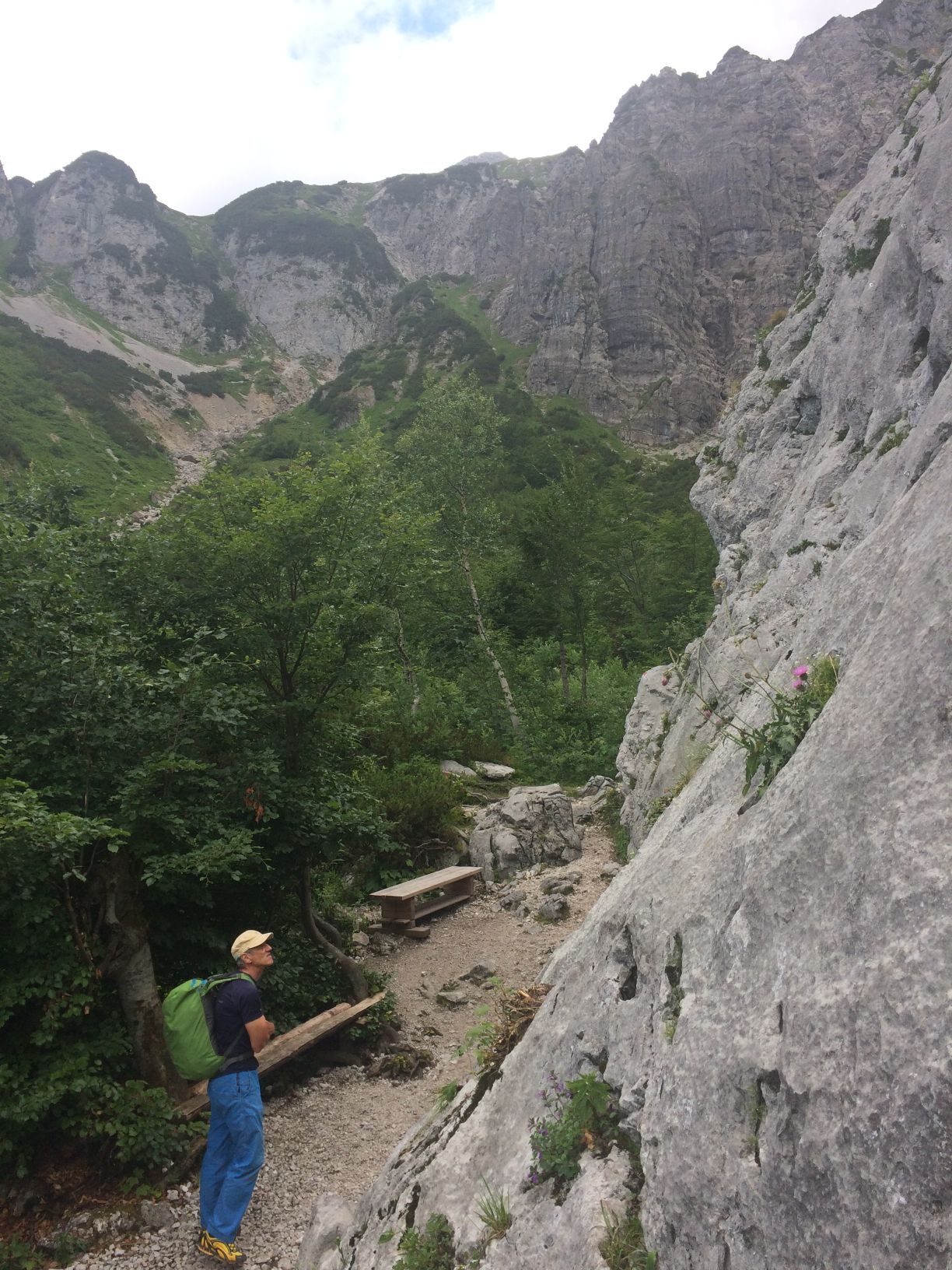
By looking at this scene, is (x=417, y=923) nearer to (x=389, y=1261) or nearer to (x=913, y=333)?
(x=389, y=1261)

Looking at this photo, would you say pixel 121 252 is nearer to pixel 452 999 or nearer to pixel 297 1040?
pixel 452 999

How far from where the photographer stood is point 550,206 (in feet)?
314

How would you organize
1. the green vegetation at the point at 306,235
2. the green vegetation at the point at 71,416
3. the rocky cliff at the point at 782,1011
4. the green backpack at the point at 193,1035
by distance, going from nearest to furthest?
the rocky cliff at the point at 782,1011, the green backpack at the point at 193,1035, the green vegetation at the point at 71,416, the green vegetation at the point at 306,235

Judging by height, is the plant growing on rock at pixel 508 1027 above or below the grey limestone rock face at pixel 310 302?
below

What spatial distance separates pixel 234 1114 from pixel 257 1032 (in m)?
0.64

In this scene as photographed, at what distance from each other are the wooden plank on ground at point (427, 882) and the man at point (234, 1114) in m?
5.70

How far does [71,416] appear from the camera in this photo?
5122 centimetres

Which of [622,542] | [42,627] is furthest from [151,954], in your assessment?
[622,542]

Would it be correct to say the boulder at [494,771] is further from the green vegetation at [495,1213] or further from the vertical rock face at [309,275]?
the vertical rock face at [309,275]

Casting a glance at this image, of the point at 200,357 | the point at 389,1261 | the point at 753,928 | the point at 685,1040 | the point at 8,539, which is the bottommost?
the point at 389,1261

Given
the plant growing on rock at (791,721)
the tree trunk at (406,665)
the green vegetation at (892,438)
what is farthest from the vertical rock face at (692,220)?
the plant growing on rock at (791,721)

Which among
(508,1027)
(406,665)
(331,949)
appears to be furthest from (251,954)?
(406,665)

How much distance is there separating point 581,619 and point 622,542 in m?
6.34

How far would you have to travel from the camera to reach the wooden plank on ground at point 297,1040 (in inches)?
228
